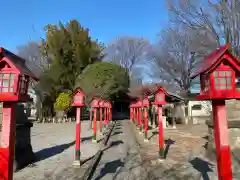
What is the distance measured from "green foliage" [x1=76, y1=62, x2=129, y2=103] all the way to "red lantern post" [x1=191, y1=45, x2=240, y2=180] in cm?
2128

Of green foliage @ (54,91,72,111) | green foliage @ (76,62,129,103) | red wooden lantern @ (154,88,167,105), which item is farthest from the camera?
green foliage @ (54,91,72,111)

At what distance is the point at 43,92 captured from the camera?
30.0m

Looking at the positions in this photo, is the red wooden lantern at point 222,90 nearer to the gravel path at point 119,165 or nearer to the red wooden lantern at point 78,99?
the gravel path at point 119,165

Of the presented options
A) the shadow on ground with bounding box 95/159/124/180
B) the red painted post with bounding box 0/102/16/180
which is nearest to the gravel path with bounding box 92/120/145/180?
the shadow on ground with bounding box 95/159/124/180

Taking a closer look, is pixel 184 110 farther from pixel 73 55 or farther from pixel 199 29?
pixel 73 55

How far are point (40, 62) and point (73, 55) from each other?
875 cm

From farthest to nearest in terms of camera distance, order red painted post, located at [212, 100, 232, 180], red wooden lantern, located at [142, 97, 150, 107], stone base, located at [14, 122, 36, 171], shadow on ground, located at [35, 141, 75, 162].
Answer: red wooden lantern, located at [142, 97, 150, 107]
shadow on ground, located at [35, 141, 75, 162]
stone base, located at [14, 122, 36, 171]
red painted post, located at [212, 100, 232, 180]

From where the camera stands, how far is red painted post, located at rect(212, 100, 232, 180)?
11.5 ft

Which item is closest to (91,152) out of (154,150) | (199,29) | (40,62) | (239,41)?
(154,150)

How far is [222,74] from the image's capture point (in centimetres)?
363

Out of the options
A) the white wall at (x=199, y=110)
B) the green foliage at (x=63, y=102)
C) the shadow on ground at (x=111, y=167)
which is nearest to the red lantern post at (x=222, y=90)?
the shadow on ground at (x=111, y=167)

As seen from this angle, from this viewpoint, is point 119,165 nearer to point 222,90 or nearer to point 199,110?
point 222,90

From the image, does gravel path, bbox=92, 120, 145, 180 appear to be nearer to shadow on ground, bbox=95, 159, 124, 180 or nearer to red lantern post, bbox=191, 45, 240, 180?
shadow on ground, bbox=95, 159, 124, 180

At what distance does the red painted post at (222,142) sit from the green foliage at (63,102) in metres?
25.2
